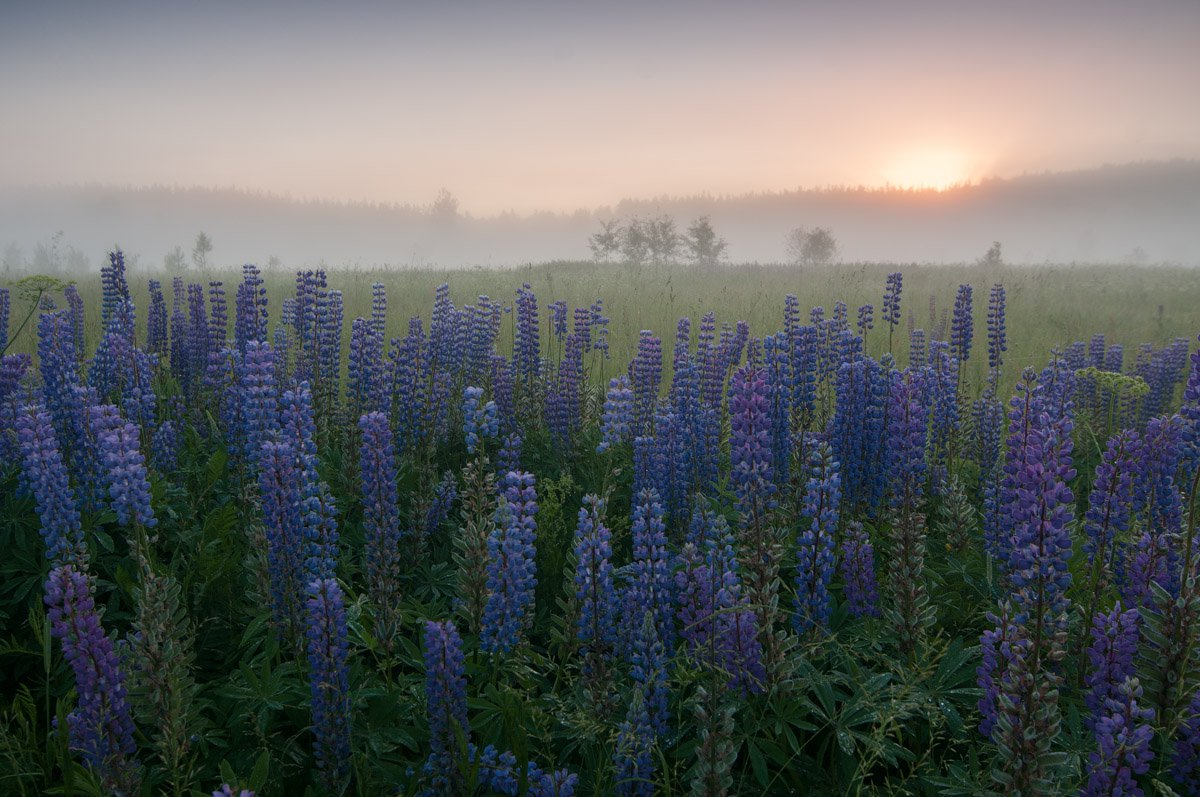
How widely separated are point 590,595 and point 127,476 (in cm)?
173

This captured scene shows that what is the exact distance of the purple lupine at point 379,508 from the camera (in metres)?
2.85

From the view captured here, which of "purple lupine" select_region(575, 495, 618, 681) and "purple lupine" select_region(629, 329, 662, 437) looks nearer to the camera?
"purple lupine" select_region(575, 495, 618, 681)

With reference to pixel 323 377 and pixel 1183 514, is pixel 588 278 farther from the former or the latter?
pixel 1183 514

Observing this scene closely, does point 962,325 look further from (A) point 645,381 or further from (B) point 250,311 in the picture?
(B) point 250,311

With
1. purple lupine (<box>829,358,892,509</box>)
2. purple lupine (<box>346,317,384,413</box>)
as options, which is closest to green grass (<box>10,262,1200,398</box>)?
purple lupine (<box>346,317,384,413</box>)

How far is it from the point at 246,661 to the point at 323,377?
3.09 metres

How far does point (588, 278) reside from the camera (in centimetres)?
2142

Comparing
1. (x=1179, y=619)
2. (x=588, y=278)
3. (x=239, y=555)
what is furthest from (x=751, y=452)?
(x=588, y=278)

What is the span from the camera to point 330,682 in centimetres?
212

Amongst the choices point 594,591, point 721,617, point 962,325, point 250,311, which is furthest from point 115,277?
point 962,325

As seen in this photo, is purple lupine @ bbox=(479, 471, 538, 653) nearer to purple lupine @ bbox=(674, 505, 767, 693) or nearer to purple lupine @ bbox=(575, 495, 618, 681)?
purple lupine @ bbox=(575, 495, 618, 681)

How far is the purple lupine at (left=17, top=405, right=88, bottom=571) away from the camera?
2818 mm

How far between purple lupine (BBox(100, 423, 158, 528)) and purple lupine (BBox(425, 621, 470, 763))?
4.26ft

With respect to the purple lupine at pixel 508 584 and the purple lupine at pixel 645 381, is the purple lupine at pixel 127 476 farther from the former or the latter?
the purple lupine at pixel 645 381
